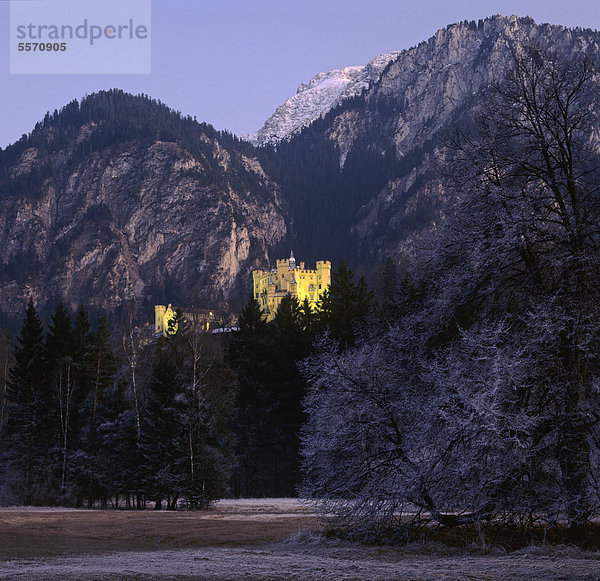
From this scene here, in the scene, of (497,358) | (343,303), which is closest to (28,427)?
(343,303)

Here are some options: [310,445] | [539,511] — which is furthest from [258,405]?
[539,511]

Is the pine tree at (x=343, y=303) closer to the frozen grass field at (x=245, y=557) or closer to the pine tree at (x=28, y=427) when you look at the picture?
the pine tree at (x=28, y=427)

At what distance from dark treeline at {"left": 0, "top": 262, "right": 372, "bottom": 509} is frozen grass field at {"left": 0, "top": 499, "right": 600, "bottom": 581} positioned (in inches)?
575

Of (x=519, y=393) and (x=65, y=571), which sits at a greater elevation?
(x=519, y=393)

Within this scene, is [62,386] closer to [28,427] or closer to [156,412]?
[28,427]

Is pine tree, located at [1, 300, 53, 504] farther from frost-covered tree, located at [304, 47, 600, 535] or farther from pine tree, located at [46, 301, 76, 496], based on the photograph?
frost-covered tree, located at [304, 47, 600, 535]

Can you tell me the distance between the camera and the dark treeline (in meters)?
37.4

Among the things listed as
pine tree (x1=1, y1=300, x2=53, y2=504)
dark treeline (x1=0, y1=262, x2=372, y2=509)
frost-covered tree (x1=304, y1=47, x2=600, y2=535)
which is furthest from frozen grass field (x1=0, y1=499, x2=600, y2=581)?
pine tree (x1=1, y1=300, x2=53, y2=504)

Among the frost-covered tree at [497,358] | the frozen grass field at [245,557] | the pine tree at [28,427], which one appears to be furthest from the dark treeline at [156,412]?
the frost-covered tree at [497,358]

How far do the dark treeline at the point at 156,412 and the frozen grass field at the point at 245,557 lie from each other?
14605 millimetres

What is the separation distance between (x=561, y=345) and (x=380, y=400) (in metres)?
3.97

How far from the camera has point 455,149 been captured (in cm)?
1767

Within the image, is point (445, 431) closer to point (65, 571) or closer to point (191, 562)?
point (191, 562)

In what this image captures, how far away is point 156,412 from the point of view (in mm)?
37938
